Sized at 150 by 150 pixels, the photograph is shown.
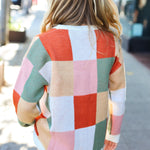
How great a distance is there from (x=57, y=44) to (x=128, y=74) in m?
5.96

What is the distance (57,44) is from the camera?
1316mm

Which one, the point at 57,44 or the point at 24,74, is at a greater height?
the point at 57,44

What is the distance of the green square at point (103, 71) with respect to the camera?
1.44 m


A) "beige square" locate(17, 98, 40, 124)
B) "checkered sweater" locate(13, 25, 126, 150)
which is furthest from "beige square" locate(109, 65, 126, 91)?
"beige square" locate(17, 98, 40, 124)

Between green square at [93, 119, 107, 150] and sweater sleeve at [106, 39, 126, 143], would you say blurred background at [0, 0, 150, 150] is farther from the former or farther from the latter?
green square at [93, 119, 107, 150]

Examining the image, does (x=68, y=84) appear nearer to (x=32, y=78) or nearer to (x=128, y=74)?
(x=32, y=78)

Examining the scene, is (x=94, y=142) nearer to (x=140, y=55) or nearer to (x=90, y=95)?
(x=90, y=95)

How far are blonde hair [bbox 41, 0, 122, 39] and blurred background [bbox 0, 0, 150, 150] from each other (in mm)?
145

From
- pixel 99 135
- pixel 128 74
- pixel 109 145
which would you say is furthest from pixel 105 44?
pixel 128 74

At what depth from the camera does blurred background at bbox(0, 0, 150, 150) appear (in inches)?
143

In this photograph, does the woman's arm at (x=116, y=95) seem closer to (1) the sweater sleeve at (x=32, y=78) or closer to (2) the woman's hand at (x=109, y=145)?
(2) the woman's hand at (x=109, y=145)

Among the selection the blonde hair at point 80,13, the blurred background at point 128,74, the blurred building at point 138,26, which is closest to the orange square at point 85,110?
the blonde hair at point 80,13

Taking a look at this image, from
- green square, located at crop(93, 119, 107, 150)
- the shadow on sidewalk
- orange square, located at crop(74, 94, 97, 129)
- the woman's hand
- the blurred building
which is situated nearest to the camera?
orange square, located at crop(74, 94, 97, 129)

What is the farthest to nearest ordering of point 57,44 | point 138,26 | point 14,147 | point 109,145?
point 138,26
point 14,147
point 109,145
point 57,44
